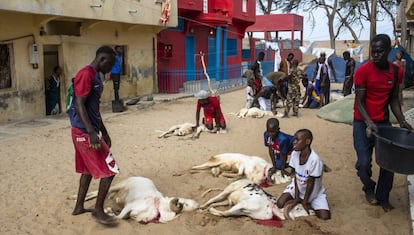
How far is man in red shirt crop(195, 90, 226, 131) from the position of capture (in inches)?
324

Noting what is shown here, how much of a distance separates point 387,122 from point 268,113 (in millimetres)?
6323

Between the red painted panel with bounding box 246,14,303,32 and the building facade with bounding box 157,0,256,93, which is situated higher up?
the red painted panel with bounding box 246,14,303,32

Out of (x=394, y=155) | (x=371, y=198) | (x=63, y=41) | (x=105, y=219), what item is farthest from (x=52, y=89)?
(x=394, y=155)

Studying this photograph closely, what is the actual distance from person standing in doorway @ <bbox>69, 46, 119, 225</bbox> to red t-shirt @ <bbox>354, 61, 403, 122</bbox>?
7.75 feet

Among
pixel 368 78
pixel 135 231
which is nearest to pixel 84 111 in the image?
pixel 135 231

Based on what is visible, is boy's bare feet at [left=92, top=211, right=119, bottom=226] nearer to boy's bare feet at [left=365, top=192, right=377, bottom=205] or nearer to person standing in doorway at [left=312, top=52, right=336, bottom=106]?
boy's bare feet at [left=365, top=192, right=377, bottom=205]

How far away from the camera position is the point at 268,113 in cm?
1086

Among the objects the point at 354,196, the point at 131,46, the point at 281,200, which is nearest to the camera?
the point at 281,200

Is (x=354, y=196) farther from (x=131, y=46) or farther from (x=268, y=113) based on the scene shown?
(x=131, y=46)

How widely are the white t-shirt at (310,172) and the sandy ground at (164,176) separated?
0.87ft

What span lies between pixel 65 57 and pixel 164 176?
7.00 metres

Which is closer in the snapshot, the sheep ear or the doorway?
the sheep ear

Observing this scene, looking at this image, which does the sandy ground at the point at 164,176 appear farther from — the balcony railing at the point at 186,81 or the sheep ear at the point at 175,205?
the balcony railing at the point at 186,81

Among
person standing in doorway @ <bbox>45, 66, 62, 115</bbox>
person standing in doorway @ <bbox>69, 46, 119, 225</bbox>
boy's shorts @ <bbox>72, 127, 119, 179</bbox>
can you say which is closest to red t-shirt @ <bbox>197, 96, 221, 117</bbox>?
person standing in doorway @ <bbox>69, 46, 119, 225</bbox>
